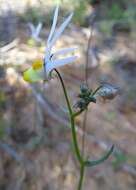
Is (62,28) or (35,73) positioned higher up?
(62,28)

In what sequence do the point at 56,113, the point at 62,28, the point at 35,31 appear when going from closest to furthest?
the point at 62,28
the point at 56,113
the point at 35,31

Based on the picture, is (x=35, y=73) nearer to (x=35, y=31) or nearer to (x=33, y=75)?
(x=33, y=75)

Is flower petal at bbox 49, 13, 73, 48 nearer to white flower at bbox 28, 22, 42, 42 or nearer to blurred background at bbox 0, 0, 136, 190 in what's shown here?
blurred background at bbox 0, 0, 136, 190

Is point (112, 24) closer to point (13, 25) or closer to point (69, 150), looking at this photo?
point (13, 25)

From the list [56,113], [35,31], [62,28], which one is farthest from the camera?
[35,31]

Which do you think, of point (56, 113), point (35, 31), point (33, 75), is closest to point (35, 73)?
point (33, 75)

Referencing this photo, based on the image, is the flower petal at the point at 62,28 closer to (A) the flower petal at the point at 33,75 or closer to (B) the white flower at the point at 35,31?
(A) the flower petal at the point at 33,75

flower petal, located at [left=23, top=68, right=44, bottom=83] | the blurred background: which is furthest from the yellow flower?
the blurred background
